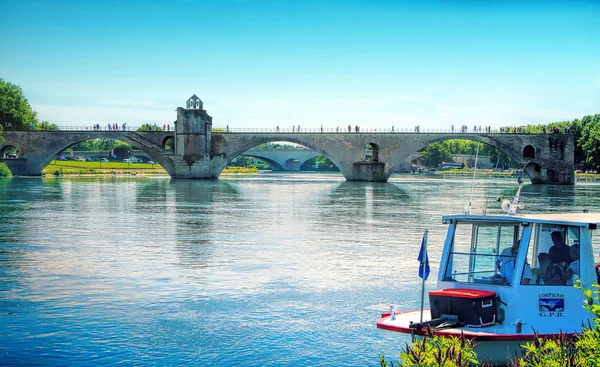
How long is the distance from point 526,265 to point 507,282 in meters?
0.39

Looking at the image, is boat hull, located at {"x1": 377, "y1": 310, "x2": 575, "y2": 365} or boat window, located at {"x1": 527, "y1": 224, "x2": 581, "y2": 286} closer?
boat hull, located at {"x1": 377, "y1": 310, "x2": 575, "y2": 365}

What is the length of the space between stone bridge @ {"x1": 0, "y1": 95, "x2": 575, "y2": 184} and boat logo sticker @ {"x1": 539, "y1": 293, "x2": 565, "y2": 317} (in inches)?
2924

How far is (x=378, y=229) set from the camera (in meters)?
32.0

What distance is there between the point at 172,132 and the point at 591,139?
49.6 m

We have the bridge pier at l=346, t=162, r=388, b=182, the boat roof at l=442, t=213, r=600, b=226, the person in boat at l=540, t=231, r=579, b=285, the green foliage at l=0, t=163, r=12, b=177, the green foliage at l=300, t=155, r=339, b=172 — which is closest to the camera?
the boat roof at l=442, t=213, r=600, b=226

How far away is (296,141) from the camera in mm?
89062

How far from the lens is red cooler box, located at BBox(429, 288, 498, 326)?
36.9 ft

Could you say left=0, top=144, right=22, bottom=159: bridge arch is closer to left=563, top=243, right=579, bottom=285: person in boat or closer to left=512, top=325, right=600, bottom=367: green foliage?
left=563, top=243, right=579, bottom=285: person in boat

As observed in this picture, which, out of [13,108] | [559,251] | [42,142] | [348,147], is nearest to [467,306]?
[559,251]

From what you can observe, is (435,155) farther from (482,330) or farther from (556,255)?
(482,330)

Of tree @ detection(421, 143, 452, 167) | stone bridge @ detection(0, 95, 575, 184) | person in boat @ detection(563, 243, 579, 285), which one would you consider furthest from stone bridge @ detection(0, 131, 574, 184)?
person in boat @ detection(563, 243, 579, 285)

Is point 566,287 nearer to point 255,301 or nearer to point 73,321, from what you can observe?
point 255,301

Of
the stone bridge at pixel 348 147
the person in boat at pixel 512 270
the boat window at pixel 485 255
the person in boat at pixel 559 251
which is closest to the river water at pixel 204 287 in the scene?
the boat window at pixel 485 255

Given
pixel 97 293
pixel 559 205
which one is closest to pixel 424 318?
pixel 97 293
